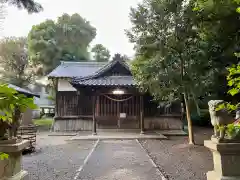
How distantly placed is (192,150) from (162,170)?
3.30 meters

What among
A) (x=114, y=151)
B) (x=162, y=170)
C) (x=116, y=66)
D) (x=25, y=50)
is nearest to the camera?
(x=162, y=170)

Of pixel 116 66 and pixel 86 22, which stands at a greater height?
pixel 86 22

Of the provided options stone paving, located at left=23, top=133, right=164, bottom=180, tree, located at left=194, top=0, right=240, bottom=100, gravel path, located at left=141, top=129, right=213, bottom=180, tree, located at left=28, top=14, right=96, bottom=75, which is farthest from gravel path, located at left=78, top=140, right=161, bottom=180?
tree, located at left=28, top=14, right=96, bottom=75

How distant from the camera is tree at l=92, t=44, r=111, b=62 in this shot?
113 feet

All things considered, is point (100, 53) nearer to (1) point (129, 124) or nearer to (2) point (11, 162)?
(1) point (129, 124)

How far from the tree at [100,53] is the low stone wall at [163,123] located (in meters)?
20.2

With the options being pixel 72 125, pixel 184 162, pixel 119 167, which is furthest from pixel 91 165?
pixel 72 125

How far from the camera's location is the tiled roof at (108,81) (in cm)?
1396

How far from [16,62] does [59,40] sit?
18.1 feet

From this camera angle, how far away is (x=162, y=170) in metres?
5.98

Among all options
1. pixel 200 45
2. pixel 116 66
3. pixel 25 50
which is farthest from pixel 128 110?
pixel 25 50

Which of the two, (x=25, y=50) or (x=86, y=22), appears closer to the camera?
(x=25, y=50)

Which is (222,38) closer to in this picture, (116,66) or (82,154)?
(82,154)

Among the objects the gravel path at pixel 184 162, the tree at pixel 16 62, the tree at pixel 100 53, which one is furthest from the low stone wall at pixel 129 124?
the tree at pixel 100 53
